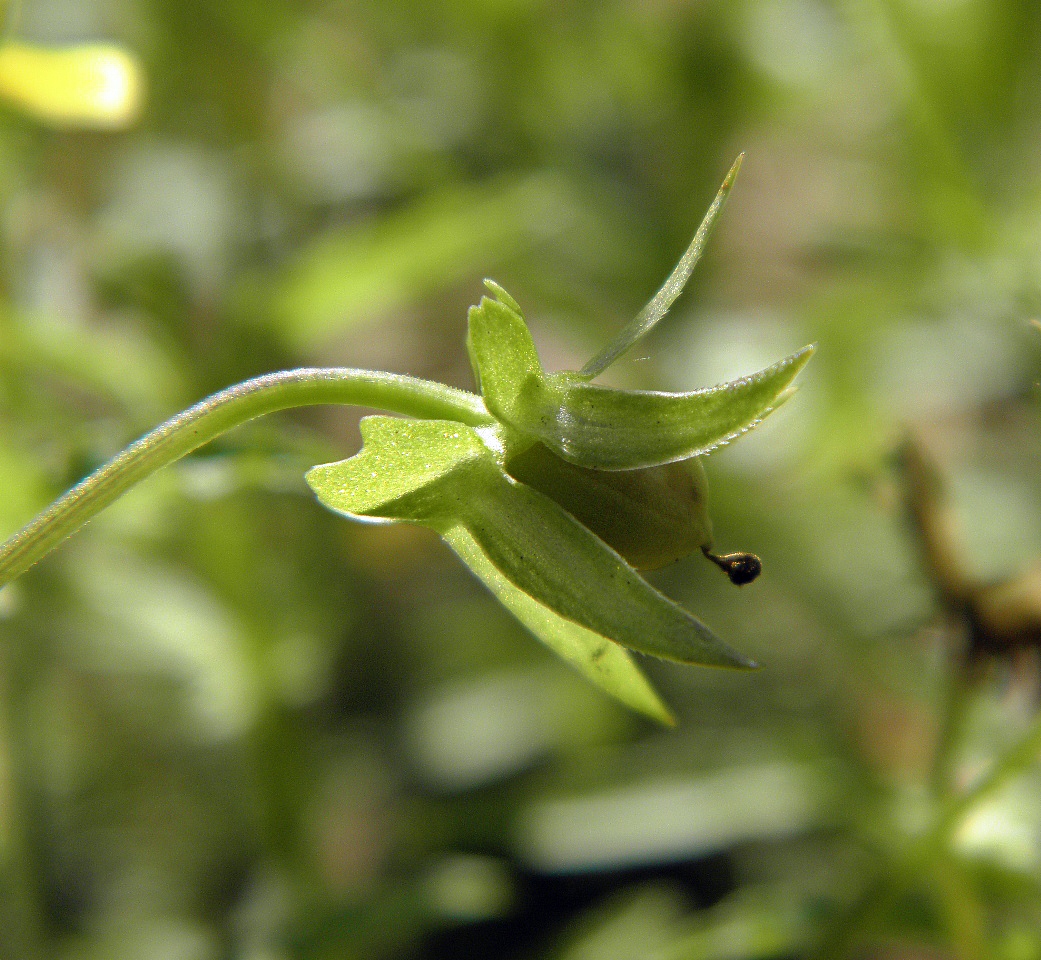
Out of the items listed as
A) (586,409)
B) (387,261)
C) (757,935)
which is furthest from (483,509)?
(387,261)

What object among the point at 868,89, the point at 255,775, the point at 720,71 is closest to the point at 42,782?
the point at 255,775

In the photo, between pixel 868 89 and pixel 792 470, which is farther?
pixel 868 89

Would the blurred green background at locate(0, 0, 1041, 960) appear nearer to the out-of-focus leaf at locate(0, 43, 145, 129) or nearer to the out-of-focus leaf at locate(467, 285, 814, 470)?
the out-of-focus leaf at locate(0, 43, 145, 129)

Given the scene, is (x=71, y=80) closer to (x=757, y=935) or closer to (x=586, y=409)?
(x=586, y=409)

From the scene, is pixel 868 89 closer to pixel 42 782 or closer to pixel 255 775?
pixel 255 775

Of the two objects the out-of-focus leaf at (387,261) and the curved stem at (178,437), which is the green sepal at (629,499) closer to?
the curved stem at (178,437)
